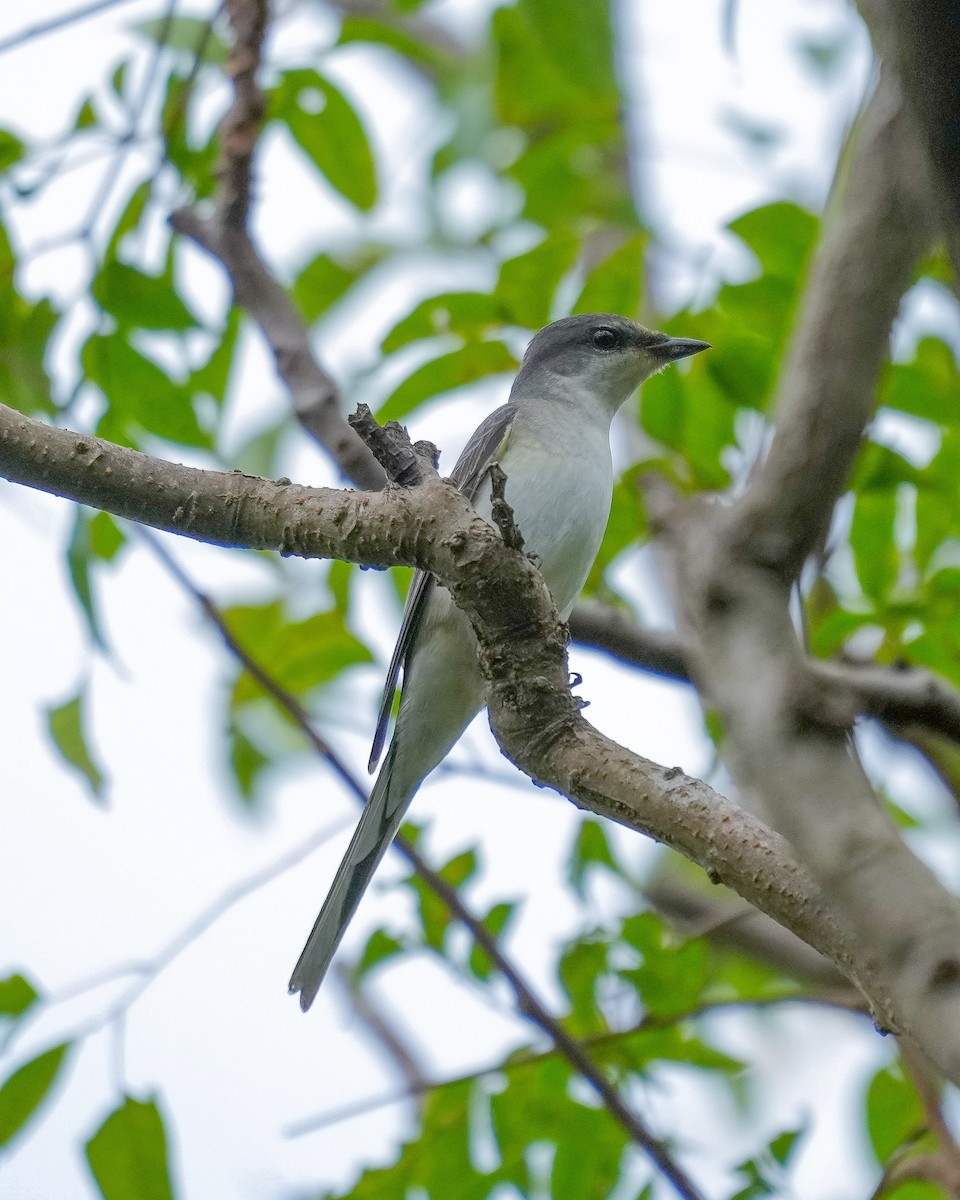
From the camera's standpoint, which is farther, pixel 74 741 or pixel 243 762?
pixel 243 762

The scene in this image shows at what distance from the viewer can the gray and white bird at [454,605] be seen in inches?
142

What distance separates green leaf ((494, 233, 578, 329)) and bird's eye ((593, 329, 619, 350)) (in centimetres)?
112

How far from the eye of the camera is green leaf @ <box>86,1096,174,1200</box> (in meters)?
2.93

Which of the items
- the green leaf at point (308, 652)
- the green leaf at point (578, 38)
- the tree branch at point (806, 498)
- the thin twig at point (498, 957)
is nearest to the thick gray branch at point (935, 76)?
the tree branch at point (806, 498)

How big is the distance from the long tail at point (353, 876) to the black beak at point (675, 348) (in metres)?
1.56

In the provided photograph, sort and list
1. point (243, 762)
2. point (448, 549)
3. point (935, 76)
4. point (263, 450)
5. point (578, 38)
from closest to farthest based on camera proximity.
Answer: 1. point (935, 76)
2. point (448, 549)
3. point (578, 38)
4. point (243, 762)
5. point (263, 450)

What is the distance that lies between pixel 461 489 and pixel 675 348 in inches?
37.1

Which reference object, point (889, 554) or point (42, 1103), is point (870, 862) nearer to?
point (889, 554)

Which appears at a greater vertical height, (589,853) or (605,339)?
(605,339)

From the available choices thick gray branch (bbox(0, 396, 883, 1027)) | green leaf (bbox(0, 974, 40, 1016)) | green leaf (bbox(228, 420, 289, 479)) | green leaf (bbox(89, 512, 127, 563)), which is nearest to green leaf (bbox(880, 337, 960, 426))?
thick gray branch (bbox(0, 396, 883, 1027))

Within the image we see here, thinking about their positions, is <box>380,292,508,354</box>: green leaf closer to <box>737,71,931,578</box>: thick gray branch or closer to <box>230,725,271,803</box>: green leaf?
<box>737,71,931,578</box>: thick gray branch

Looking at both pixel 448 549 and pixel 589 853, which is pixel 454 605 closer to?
pixel 589 853

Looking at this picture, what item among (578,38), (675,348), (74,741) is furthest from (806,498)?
(74,741)

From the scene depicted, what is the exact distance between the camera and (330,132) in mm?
4117
